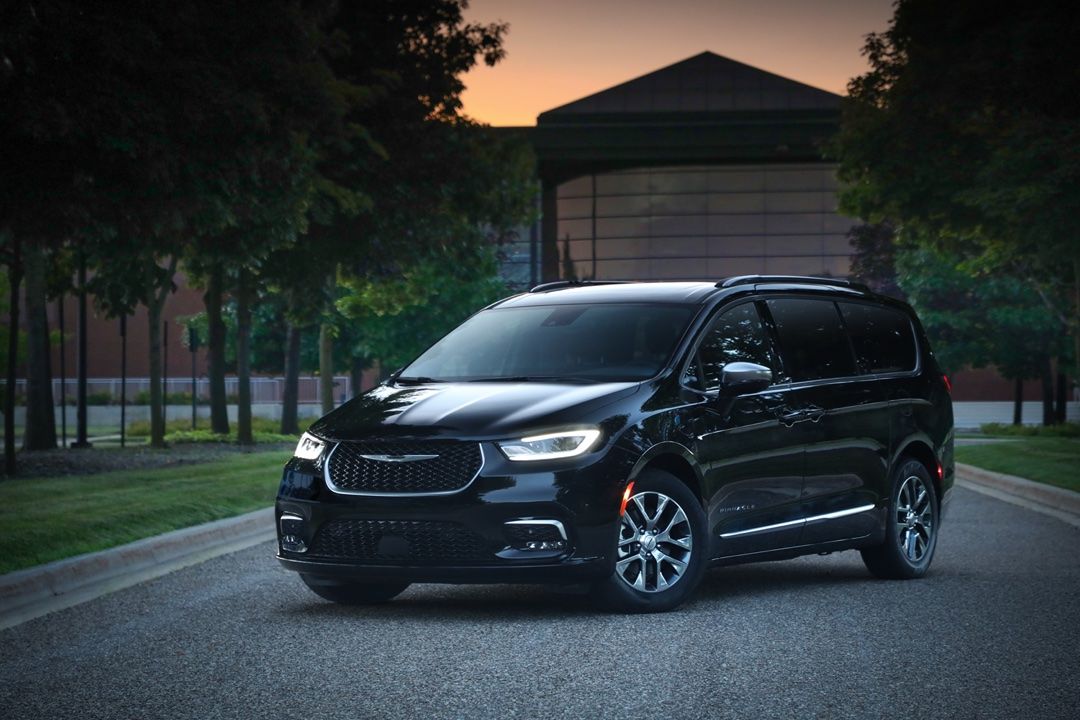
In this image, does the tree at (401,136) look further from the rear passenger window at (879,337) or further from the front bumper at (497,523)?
the front bumper at (497,523)

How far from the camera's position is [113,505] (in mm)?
15172

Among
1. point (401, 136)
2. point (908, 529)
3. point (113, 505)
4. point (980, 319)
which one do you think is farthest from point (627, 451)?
point (980, 319)

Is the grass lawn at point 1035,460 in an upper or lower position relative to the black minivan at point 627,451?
lower

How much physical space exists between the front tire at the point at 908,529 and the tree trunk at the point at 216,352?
22.9 metres

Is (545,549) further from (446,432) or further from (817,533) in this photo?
(817,533)

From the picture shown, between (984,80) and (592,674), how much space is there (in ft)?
69.0

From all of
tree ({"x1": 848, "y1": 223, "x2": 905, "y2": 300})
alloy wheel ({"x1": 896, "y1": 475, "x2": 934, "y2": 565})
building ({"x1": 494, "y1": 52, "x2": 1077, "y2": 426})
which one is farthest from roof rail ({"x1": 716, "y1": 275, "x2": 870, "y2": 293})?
building ({"x1": 494, "y1": 52, "x2": 1077, "y2": 426})

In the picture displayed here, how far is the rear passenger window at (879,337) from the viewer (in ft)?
36.8

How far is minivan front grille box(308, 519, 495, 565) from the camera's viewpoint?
8.52 m

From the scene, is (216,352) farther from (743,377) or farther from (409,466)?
(409,466)

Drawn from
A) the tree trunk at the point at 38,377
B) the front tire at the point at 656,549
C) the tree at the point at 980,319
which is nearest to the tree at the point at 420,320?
the tree at the point at 980,319

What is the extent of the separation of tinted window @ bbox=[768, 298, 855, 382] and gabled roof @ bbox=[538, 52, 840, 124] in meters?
84.9

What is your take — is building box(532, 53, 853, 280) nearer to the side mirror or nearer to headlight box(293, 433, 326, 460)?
the side mirror

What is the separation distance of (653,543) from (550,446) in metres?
0.84
